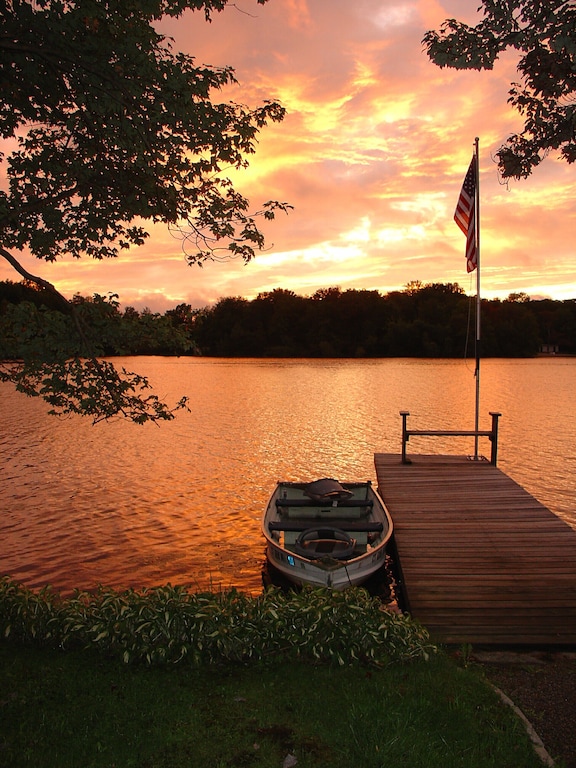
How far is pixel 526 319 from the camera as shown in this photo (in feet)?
465

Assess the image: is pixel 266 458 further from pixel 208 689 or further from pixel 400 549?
pixel 208 689

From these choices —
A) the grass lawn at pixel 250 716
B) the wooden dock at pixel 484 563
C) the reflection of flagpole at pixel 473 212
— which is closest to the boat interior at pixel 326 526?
the wooden dock at pixel 484 563

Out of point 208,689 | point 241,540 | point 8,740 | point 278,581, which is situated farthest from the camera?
point 241,540

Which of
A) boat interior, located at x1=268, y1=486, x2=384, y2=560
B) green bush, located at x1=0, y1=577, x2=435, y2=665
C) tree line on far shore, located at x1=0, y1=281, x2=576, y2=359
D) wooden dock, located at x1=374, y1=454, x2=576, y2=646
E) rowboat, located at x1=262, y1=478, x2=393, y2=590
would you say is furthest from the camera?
tree line on far shore, located at x1=0, y1=281, x2=576, y2=359

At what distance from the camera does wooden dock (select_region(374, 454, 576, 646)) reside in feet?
29.7

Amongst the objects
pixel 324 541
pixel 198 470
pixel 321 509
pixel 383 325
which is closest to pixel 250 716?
pixel 324 541

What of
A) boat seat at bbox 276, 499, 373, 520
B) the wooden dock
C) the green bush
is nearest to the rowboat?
boat seat at bbox 276, 499, 373, 520

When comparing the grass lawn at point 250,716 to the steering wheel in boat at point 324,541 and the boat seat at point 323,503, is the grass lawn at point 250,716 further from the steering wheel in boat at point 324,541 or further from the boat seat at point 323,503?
the boat seat at point 323,503

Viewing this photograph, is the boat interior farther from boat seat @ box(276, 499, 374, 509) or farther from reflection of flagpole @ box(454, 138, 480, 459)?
reflection of flagpole @ box(454, 138, 480, 459)

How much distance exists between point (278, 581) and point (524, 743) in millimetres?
8403

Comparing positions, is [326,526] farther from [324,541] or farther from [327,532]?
[324,541]

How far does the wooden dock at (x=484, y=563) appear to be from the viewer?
904 cm

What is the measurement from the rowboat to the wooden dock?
59 centimetres

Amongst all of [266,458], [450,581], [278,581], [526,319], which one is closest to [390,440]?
[266,458]
